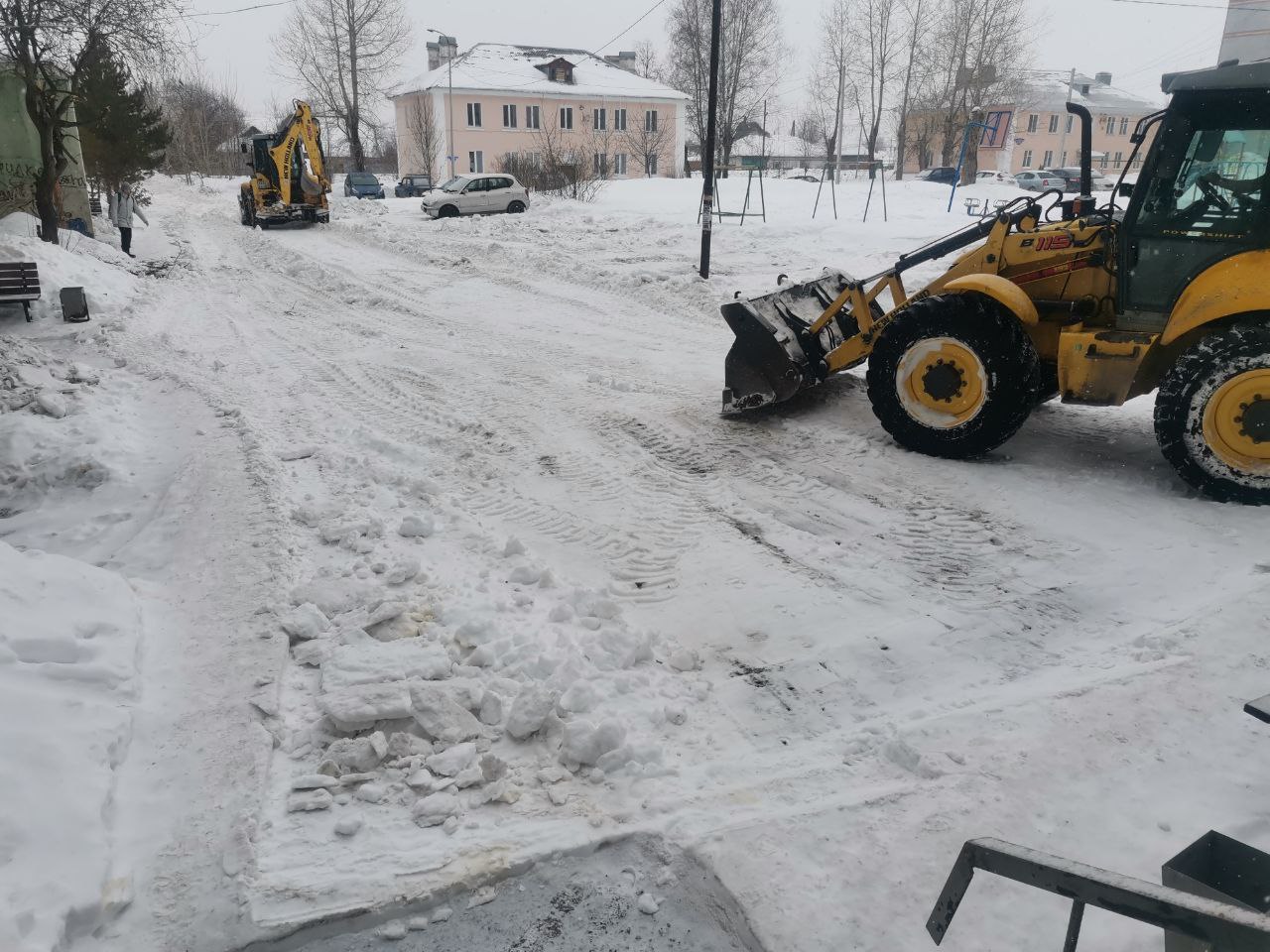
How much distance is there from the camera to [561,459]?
6.21 meters

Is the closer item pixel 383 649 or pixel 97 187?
pixel 383 649

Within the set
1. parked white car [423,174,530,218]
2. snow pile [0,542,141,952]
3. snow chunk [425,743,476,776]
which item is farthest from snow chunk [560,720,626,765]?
parked white car [423,174,530,218]

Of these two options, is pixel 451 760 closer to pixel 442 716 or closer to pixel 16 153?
pixel 442 716

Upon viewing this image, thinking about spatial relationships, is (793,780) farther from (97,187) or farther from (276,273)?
(97,187)

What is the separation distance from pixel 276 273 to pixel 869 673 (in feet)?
48.9

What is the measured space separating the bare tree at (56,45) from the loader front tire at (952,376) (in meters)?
16.2

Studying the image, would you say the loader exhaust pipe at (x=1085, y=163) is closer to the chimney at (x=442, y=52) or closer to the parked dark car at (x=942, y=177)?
the parked dark car at (x=942, y=177)

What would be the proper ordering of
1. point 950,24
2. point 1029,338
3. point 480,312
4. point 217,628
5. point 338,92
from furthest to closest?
1. point 338,92
2. point 950,24
3. point 480,312
4. point 1029,338
5. point 217,628

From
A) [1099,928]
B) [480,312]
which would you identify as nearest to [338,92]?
[480,312]

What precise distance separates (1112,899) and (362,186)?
143ft

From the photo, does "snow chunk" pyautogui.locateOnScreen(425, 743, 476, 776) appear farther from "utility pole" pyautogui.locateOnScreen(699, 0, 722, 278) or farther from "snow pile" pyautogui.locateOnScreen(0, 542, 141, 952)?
"utility pole" pyautogui.locateOnScreen(699, 0, 722, 278)

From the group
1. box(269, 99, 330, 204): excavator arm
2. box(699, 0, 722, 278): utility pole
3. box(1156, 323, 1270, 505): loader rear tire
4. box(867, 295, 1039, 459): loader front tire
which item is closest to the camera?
box(1156, 323, 1270, 505): loader rear tire

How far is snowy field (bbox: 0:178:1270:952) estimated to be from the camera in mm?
2715

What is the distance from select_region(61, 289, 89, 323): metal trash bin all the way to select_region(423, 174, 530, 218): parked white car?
19.1 m
